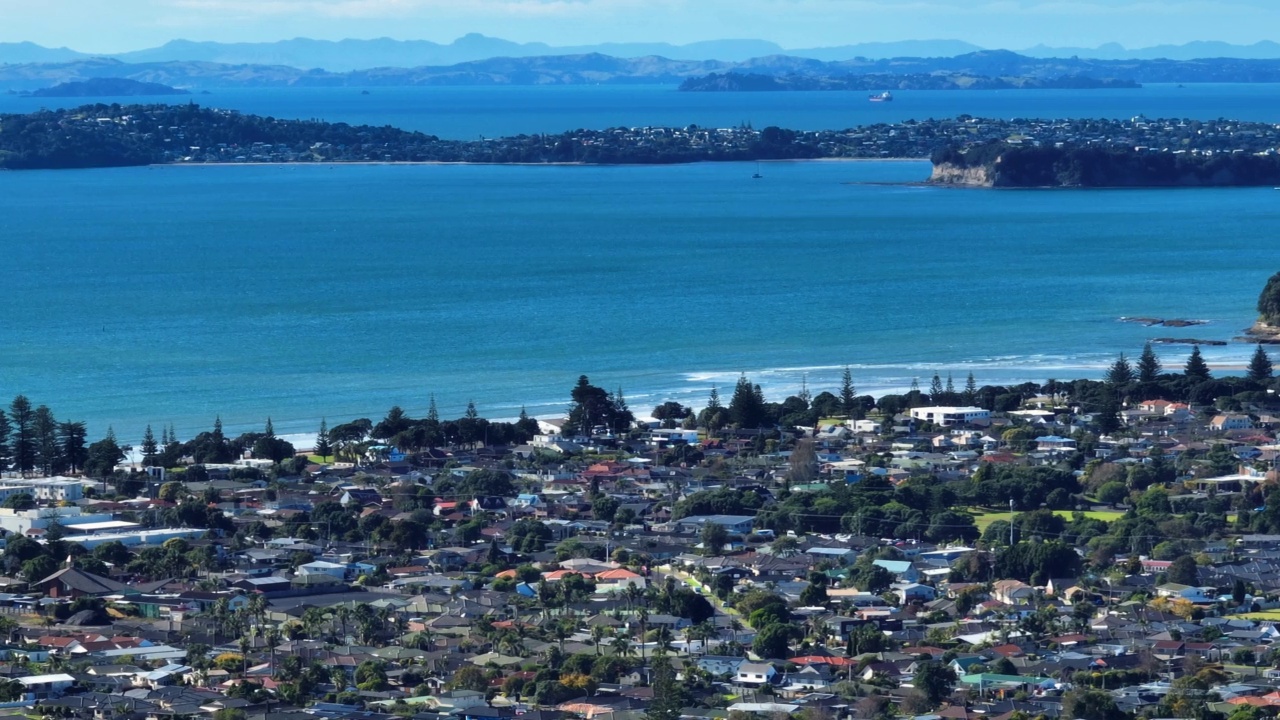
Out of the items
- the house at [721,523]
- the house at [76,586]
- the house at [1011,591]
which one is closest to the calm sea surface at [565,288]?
the house at [721,523]

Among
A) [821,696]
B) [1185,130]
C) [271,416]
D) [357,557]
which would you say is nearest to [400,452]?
[271,416]

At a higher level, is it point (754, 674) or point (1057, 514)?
point (754, 674)

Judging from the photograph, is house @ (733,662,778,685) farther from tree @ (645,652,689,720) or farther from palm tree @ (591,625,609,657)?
palm tree @ (591,625,609,657)

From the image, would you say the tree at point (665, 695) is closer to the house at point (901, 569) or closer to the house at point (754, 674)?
the house at point (754, 674)

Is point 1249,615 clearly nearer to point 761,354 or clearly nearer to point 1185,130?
point 761,354

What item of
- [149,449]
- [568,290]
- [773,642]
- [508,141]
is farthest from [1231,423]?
[508,141]

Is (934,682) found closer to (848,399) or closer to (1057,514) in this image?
(1057,514)

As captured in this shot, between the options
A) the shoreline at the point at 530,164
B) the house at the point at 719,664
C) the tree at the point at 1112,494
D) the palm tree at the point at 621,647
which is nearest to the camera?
the house at the point at 719,664
